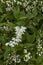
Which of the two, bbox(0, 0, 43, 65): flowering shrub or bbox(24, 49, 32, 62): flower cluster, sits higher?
bbox(0, 0, 43, 65): flowering shrub

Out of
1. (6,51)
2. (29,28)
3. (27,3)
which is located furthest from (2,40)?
(27,3)

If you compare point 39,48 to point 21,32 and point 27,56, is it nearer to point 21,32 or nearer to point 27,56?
point 27,56

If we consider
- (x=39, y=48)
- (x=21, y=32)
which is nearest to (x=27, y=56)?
(x=39, y=48)

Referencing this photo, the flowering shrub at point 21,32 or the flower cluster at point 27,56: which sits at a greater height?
the flowering shrub at point 21,32

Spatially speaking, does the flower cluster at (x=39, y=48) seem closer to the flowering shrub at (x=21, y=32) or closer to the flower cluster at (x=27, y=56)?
the flowering shrub at (x=21, y=32)

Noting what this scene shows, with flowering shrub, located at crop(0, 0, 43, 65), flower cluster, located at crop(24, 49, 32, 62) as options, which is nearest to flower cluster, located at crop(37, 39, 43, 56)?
flowering shrub, located at crop(0, 0, 43, 65)

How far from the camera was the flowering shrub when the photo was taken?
384 centimetres

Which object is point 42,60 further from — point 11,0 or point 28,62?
point 11,0

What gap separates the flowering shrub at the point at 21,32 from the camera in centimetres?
384

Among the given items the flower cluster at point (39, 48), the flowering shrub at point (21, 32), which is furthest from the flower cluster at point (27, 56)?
the flower cluster at point (39, 48)

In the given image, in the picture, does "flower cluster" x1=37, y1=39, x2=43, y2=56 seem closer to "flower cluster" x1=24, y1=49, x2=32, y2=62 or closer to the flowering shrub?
the flowering shrub

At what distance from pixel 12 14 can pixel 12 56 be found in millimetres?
957

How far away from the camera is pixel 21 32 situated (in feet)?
11.8

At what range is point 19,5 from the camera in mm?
4684
